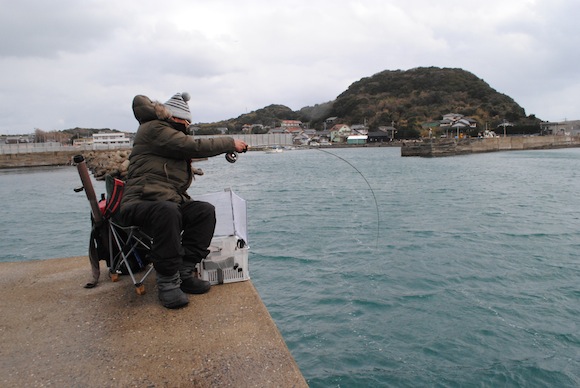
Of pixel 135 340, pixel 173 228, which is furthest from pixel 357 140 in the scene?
pixel 135 340

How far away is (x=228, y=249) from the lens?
4.15 meters

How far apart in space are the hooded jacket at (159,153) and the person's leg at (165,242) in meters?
0.15

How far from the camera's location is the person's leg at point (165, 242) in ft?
11.2

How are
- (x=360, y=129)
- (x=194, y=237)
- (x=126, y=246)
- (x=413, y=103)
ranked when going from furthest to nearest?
1. (x=413, y=103)
2. (x=360, y=129)
3. (x=126, y=246)
4. (x=194, y=237)

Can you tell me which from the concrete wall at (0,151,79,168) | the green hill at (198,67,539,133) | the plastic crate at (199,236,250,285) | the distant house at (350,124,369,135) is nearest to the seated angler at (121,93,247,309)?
the plastic crate at (199,236,250,285)

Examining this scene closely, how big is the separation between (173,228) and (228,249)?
832 millimetres

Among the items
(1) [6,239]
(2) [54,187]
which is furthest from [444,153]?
(1) [6,239]

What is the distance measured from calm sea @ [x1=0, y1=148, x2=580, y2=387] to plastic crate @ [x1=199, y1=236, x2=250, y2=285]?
5.40ft

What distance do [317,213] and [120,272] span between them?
12.9 metres

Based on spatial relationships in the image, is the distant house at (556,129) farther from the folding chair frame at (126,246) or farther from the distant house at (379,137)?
the folding chair frame at (126,246)

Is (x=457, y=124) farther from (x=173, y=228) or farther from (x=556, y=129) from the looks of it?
(x=173, y=228)

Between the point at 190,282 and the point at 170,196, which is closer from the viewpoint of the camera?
the point at 170,196

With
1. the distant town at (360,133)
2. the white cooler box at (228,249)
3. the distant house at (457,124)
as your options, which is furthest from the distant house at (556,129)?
the white cooler box at (228,249)

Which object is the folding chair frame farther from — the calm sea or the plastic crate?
the calm sea
